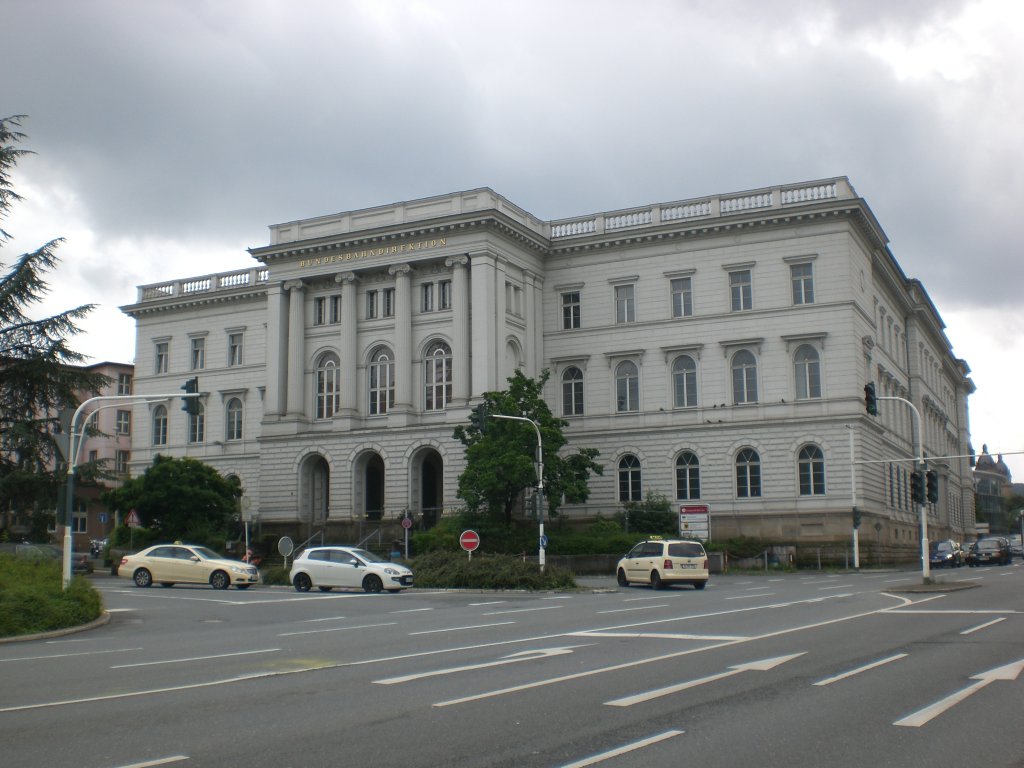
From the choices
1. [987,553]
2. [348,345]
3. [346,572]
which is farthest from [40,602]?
[987,553]

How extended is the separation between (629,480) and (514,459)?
455 inches

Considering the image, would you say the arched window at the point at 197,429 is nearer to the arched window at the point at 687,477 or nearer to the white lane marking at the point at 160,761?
the arched window at the point at 687,477

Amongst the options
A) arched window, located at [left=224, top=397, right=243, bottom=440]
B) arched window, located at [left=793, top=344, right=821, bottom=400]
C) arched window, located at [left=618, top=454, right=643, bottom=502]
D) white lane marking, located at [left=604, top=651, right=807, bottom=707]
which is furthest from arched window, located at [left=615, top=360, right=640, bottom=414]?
white lane marking, located at [left=604, top=651, right=807, bottom=707]

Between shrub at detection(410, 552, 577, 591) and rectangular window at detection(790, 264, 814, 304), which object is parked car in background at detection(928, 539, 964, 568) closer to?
rectangular window at detection(790, 264, 814, 304)

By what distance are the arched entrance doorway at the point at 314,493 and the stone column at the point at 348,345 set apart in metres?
3.66

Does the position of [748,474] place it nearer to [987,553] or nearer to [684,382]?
[684,382]

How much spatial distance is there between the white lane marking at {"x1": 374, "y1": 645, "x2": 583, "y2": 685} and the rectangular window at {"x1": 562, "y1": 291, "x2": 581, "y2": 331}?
45514mm

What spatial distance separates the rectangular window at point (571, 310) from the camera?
6081 cm

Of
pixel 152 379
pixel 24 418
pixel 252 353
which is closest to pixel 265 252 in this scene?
pixel 252 353

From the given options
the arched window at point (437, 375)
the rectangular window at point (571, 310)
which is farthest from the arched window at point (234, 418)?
the rectangular window at point (571, 310)

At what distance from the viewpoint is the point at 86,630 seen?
70.0 feet

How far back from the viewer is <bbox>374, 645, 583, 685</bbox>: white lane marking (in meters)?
12.5

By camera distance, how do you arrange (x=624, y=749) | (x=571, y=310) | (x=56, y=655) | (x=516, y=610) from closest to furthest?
1. (x=624, y=749)
2. (x=56, y=655)
3. (x=516, y=610)
4. (x=571, y=310)

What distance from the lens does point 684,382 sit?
57438 millimetres
